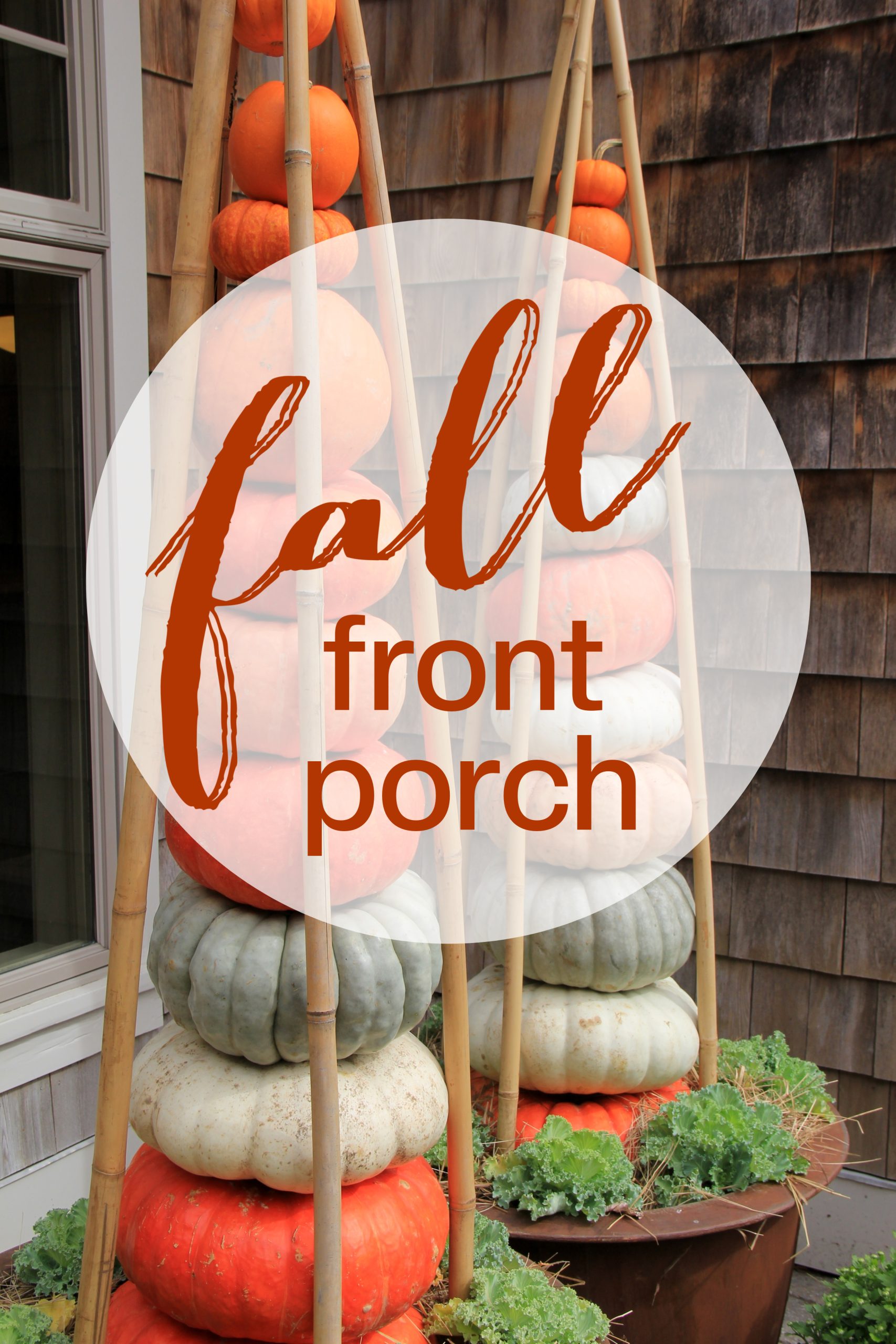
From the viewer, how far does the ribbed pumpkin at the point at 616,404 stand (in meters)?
2.09

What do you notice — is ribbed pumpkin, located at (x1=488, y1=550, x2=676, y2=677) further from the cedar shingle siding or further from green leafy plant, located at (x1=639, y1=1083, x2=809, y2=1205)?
green leafy plant, located at (x1=639, y1=1083, x2=809, y2=1205)

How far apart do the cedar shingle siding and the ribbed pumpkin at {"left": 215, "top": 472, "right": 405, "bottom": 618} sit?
1.26 m

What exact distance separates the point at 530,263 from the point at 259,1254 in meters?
1.68

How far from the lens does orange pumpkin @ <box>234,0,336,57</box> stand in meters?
1.35

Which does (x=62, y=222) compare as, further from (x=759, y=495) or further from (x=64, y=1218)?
(x=64, y=1218)

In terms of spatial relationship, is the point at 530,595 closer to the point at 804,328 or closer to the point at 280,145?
the point at 280,145

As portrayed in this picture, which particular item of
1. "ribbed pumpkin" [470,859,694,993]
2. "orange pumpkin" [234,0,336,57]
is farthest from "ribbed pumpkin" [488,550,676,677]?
"orange pumpkin" [234,0,336,57]

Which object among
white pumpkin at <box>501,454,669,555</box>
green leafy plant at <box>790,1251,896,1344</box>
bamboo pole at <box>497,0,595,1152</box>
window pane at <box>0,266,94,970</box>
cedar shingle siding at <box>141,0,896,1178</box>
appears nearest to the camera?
green leafy plant at <box>790,1251,896,1344</box>

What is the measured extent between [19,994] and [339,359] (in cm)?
152

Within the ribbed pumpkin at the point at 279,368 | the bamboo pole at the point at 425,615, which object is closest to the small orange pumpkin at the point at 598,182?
the bamboo pole at the point at 425,615

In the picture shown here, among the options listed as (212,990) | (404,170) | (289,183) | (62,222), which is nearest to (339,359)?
(289,183)

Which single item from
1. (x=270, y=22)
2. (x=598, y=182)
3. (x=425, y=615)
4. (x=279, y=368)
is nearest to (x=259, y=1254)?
(x=425, y=615)

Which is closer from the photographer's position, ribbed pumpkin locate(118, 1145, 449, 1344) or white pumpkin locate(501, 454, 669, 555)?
ribbed pumpkin locate(118, 1145, 449, 1344)

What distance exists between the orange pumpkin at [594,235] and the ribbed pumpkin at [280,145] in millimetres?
814
